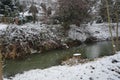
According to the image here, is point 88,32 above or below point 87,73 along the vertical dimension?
below

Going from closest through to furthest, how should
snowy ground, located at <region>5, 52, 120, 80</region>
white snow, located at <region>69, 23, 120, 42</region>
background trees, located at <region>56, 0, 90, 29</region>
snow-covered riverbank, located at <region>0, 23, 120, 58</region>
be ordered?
1. snowy ground, located at <region>5, 52, 120, 80</region>
2. snow-covered riverbank, located at <region>0, 23, 120, 58</region>
3. white snow, located at <region>69, 23, 120, 42</region>
4. background trees, located at <region>56, 0, 90, 29</region>

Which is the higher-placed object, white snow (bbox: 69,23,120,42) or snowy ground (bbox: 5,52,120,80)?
snowy ground (bbox: 5,52,120,80)

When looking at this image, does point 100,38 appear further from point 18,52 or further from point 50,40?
point 18,52

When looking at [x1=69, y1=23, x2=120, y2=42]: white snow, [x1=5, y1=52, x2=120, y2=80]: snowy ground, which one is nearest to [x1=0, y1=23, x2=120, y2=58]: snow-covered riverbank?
[x1=69, y1=23, x2=120, y2=42]: white snow

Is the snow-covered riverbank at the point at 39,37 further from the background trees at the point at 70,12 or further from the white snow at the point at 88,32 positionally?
the background trees at the point at 70,12

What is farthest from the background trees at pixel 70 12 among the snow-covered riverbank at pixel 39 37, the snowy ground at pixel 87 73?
the snowy ground at pixel 87 73

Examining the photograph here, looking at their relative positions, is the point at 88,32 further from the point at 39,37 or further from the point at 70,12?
the point at 39,37

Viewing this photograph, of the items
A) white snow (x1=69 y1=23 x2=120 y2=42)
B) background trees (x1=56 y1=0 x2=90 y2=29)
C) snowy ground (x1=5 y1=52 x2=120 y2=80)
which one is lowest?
white snow (x1=69 y1=23 x2=120 y2=42)

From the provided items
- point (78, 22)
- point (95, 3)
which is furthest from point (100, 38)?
point (95, 3)

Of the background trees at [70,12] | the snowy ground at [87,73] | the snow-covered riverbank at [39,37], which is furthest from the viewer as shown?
the background trees at [70,12]

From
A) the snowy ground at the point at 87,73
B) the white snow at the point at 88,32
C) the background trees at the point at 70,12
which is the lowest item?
the white snow at the point at 88,32

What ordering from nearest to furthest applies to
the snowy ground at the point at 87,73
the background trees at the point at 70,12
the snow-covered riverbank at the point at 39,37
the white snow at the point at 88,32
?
the snowy ground at the point at 87,73
the snow-covered riverbank at the point at 39,37
the white snow at the point at 88,32
the background trees at the point at 70,12

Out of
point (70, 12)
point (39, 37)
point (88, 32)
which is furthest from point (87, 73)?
point (88, 32)

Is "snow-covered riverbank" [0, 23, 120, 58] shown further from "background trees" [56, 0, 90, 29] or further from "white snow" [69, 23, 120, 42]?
"background trees" [56, 0, 90, 29]
